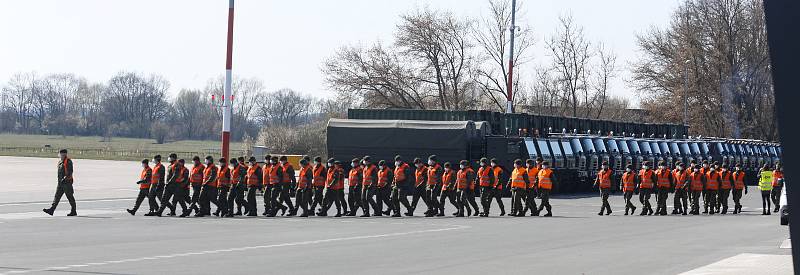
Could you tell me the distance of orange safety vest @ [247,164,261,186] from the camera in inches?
1080

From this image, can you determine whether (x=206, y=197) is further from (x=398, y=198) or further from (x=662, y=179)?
(x=662, y=179)

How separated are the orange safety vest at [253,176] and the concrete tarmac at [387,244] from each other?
57.7 inches

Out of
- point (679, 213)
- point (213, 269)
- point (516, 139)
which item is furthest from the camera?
point (516, 139)

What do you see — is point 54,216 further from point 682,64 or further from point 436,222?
point 682,64

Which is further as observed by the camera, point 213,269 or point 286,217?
point 286,217

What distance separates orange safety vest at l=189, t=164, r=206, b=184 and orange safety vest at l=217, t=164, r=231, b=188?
0.42 meters

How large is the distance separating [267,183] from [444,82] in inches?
1344

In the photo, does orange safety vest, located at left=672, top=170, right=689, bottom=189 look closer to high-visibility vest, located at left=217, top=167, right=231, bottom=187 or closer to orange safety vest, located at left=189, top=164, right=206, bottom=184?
high-visibility vest, located at left=217, top=167, right=231, bottom=187

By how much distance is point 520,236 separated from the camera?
2062 centimetres

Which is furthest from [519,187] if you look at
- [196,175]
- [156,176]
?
[156,176]

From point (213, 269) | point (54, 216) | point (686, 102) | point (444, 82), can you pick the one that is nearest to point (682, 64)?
point (686, 102)

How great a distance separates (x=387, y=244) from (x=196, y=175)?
9.97 metres

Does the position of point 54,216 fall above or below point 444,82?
below

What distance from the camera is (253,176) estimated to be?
27500mm
